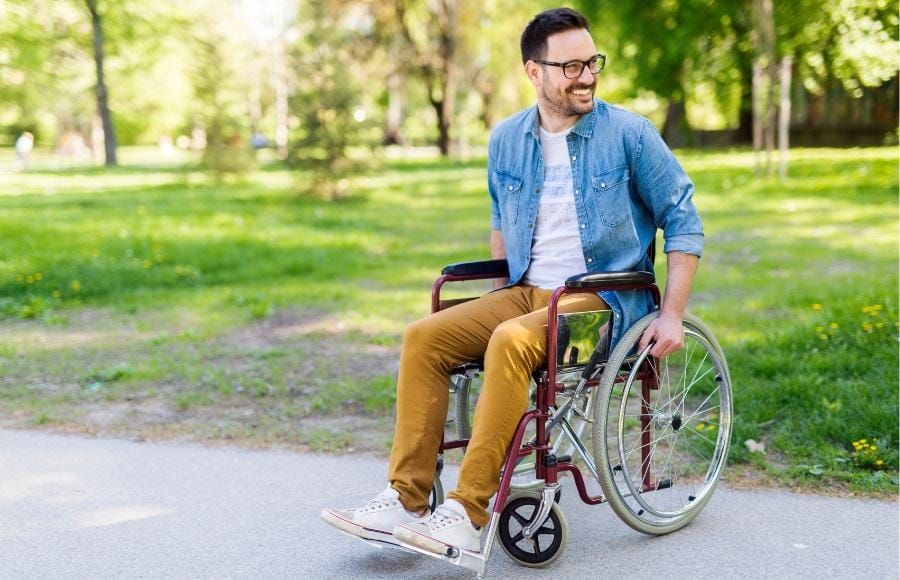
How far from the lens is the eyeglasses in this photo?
3.49 metres

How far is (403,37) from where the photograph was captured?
30219 mm

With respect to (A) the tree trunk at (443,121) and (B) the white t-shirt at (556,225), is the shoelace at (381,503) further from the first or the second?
(A) the tree trunk at (443,121)

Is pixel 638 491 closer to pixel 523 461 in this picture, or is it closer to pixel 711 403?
pixel 523 461

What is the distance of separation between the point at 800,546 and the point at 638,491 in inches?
21.9

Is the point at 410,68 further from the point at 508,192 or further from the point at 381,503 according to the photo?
the point at 381,503

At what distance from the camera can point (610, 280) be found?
336 centimetres

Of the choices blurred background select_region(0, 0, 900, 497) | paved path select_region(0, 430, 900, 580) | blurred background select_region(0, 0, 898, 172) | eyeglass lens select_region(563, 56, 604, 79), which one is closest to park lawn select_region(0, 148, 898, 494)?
blurred background select_region(0, 0, 900, 497)

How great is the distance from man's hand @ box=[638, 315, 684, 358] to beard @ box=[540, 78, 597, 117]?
0.78m

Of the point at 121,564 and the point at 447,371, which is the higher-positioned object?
the point at 447,371

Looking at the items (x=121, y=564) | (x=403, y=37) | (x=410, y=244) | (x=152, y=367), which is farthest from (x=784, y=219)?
(x=403, y=37)

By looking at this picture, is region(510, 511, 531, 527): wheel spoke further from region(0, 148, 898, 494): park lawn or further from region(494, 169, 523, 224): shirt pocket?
region(0, 148, 898, 494): park lawn

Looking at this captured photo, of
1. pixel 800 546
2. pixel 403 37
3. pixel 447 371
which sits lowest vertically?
pixel 800 546

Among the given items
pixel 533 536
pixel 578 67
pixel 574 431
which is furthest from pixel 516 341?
pixel 578 67

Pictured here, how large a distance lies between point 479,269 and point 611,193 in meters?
0.60
